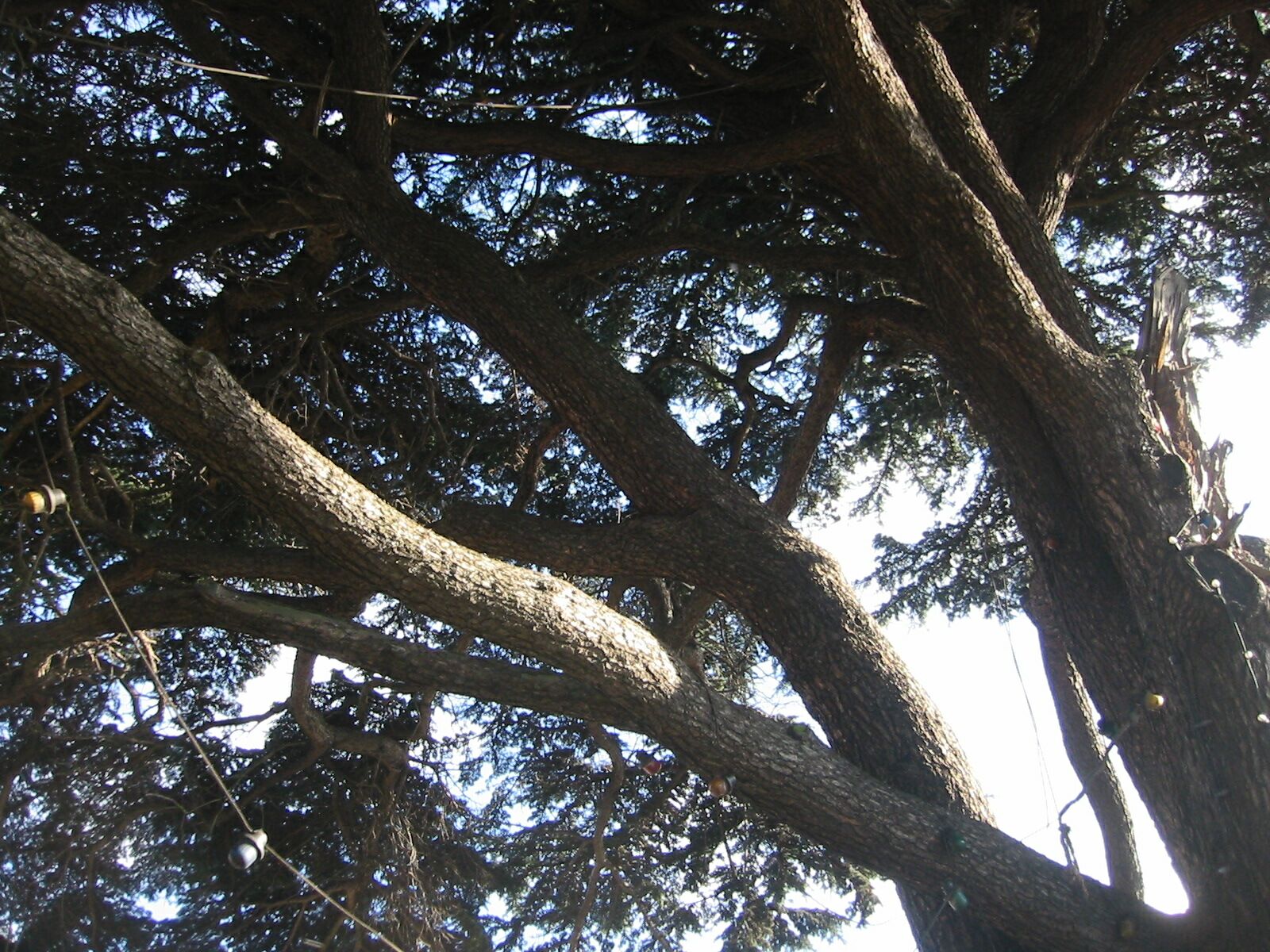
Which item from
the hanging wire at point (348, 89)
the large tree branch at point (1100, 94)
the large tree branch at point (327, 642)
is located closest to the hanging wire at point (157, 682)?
the large tree branch at point (327, 642)

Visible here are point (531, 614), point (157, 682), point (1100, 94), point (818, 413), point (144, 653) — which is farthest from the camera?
point (818, 413)

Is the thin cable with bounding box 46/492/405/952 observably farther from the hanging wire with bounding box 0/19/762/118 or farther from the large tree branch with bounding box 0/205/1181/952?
the hanging wire with bounding box 0/19/762/118

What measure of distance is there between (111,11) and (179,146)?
2.34 ft

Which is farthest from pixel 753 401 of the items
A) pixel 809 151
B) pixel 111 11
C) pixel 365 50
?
pixel 111 11

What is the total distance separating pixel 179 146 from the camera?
212 inches

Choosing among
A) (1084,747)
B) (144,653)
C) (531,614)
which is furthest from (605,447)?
(1084,747)

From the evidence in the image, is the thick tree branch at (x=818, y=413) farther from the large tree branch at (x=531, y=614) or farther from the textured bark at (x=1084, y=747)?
the large tree branch at (x=531, y=614)

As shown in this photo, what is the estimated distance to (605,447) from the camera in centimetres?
444

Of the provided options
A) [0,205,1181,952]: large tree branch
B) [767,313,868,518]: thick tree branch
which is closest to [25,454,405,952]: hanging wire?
[0,205,1181,952]: large tree branch

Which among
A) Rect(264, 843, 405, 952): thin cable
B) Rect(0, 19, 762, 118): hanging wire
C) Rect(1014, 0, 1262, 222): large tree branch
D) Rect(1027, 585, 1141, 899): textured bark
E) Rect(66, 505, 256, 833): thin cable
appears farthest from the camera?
Rect(1014, 0, 1262, 222): large tree branch

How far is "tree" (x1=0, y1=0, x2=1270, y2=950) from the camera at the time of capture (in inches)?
136

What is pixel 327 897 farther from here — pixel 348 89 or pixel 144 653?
pixel 348 89

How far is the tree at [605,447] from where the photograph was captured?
347 cm

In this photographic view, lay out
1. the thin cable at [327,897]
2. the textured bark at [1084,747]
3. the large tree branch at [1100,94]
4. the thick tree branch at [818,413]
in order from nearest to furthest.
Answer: the thin cable at [327,897] → the textured bark at [1084,747] → the large tree branch at [1100,94] → the thick tree branch at [818,413]
